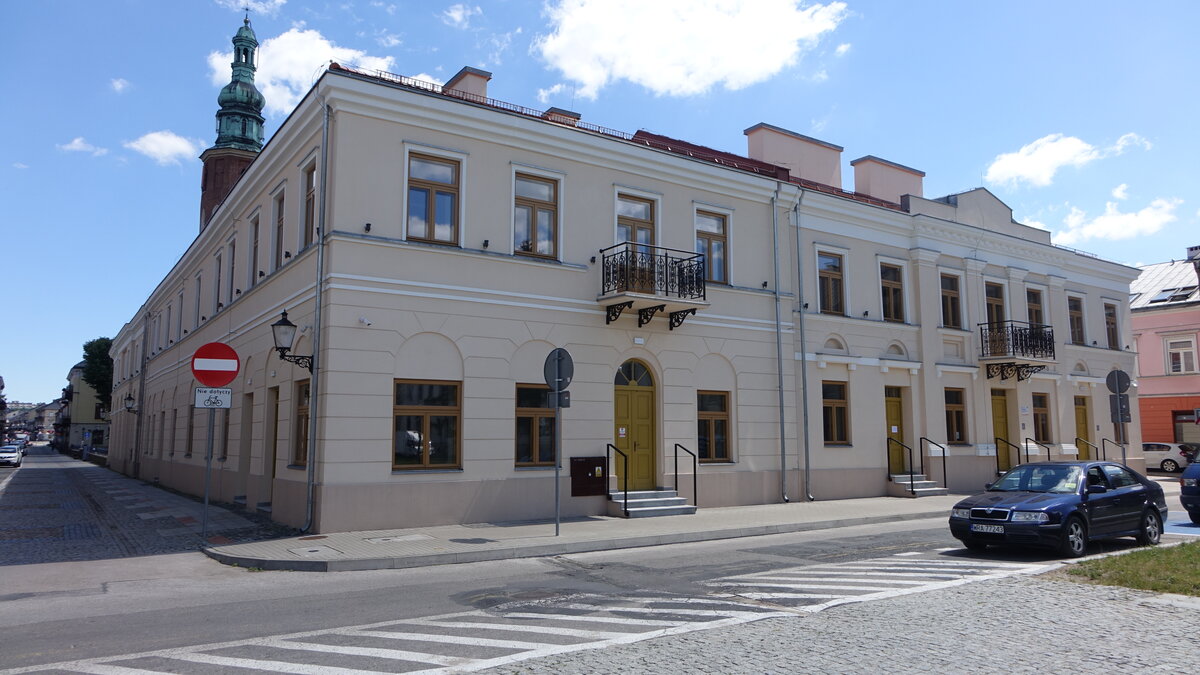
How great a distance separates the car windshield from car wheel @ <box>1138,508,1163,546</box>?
1.38 metres

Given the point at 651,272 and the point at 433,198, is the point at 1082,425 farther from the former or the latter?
the point at 433,198

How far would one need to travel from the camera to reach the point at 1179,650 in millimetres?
6109

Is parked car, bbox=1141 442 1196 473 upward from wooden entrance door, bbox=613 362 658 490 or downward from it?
A: downward

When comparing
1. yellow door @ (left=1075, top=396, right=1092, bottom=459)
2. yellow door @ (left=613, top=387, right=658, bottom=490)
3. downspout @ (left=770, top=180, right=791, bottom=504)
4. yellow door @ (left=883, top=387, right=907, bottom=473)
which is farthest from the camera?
yellow door @ (left=1075, top=396, right=1092, bottom=459)

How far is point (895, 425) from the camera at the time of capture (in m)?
22.4

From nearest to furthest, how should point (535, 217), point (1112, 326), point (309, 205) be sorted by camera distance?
point (309, 205), point (535, 217), point (1112, 326)

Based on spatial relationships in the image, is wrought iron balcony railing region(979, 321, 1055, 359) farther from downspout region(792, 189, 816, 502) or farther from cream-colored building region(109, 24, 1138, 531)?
downspout region(792, 189, 816, 502)

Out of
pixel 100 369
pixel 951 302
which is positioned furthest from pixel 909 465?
pixel 100 369

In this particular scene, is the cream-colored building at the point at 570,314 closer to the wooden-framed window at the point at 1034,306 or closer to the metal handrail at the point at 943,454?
the metal handrail at the point at 943,454

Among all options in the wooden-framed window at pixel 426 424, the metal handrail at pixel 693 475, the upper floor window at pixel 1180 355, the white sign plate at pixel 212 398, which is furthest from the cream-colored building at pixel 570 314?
the upper floor window at pixel 1180 355

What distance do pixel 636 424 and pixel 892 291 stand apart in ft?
32.6

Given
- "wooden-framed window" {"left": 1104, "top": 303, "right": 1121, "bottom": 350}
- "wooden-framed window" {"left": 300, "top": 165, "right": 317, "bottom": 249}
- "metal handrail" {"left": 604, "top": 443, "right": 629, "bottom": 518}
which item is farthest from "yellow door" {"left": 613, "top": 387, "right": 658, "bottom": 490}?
"wooden-framed window" {"left": 1104, "top": 303, "right": 1121, "bottom": 350}

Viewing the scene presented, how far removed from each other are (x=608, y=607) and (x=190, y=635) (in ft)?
12.5

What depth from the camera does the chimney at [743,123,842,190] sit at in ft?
77.0
